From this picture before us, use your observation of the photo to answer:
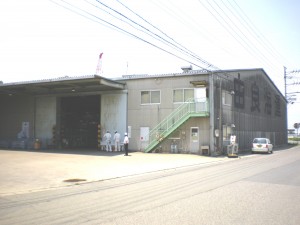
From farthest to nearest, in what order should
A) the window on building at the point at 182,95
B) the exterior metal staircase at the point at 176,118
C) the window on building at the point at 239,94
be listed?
the window on building at the point at 239,94, the window on building at the point at 182,95, the exterior metal staircase at the point at 176,118

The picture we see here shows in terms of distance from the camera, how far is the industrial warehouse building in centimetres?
2795

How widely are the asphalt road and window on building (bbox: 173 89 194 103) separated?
17.2 metres

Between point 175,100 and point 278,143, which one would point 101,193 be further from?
point 278,143

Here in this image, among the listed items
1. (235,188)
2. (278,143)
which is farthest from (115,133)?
(278,143)

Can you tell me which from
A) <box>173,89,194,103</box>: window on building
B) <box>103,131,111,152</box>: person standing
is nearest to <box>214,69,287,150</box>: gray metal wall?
<box>173,89,194,103</box>: window on building

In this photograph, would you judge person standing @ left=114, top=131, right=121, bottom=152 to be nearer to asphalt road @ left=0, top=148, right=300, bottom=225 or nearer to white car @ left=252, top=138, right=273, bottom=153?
white car @ left=252, top=138, right=273, bottom=153

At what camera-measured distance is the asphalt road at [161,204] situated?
6559 millimetres

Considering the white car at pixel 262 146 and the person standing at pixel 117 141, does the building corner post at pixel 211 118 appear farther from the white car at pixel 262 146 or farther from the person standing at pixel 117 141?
the person standing at pixel 117 141

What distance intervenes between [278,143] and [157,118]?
1300 inches

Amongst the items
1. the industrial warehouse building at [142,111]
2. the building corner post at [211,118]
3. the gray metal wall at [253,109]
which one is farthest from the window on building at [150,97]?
the gray metal wall at [253,109]

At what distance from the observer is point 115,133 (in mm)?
29312

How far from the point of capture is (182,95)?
2856cm

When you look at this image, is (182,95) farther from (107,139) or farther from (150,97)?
(107,139)

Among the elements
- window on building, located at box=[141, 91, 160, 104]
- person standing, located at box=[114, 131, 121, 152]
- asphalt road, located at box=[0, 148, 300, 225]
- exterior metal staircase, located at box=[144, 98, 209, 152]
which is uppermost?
window on building, located at box=[141, 91, 160, 104]
